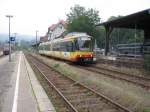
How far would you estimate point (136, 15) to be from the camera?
2670 centimetres

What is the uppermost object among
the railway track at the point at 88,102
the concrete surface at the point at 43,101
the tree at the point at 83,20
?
the tree at the point at 83,20

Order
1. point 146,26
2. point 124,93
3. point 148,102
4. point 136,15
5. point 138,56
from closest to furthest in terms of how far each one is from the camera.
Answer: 1. point 148,102
2. point 124,93
3. point 136,15
4. point 138,56
5. point 146,26

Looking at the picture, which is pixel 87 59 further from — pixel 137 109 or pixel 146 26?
pixel 137 109

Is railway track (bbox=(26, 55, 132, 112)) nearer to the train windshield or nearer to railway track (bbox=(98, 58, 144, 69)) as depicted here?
railway track (bbox=(98, 58, 144, 69))

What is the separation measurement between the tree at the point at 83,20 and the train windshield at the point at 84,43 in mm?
31285

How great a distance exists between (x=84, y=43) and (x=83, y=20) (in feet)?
114

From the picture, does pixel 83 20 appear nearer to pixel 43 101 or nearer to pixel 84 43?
pixel 84 43

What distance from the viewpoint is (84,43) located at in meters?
32.1

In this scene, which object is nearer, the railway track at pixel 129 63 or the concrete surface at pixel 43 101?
the concrete surface at pixel 43 101

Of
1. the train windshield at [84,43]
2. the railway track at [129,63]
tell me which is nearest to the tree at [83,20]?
the train windshield at [84,43]

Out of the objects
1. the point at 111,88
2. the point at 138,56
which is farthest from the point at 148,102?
the point at 138,56

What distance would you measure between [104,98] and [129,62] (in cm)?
1609

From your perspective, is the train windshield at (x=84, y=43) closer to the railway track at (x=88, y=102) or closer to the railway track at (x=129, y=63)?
the railway track at (x=129, y=63)

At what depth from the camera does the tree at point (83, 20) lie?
216ft
